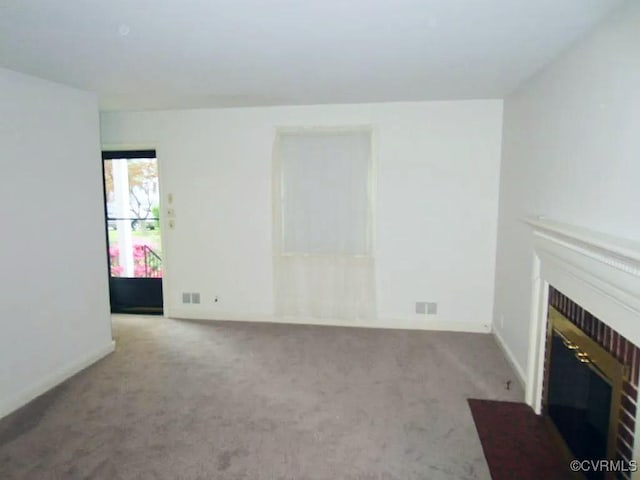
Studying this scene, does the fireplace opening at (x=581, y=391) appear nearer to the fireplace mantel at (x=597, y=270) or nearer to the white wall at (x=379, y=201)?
the fireplace mantel at (x=597, y=270)

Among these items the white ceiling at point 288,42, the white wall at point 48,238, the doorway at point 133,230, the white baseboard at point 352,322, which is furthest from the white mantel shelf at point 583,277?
the doorway at point 133,230

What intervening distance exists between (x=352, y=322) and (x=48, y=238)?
3110mm

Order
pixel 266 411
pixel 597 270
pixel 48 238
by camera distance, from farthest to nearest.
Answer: pixel 48 238 < pixel 266 411 < pixel 597 270

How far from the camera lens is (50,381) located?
11.1 ft

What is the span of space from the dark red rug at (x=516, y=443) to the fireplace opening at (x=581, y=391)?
0.11 meters

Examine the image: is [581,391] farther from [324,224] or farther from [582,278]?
[324,224]

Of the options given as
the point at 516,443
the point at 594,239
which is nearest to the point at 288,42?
the point at 594,239

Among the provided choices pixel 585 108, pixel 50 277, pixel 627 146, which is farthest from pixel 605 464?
pixel 50 277

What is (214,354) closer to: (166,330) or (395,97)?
(166,330)

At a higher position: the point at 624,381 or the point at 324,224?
the point at 324,224

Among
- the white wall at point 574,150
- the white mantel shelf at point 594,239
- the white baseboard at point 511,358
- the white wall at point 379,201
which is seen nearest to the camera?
the white mantel shelf at point 594,239

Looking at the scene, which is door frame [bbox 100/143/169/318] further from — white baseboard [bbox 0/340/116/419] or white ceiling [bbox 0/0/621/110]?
white ceiling [bbox 0/0/621/110]

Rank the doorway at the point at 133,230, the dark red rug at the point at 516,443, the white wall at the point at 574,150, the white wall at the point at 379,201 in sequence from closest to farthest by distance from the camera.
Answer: the white wall at the point at 574,150
the dark red rug at the point at 516,443
the white wall at the point at 379,201
the doorway at the point at 133,230

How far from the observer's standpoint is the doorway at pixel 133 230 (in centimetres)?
514
